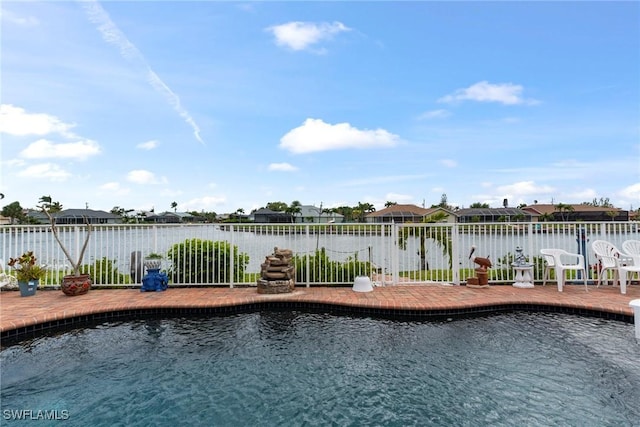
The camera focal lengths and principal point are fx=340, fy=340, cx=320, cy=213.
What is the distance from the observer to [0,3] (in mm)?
5711

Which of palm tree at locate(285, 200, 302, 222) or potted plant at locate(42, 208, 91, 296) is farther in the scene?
palm tree at locate(285, 200, 302, 222)

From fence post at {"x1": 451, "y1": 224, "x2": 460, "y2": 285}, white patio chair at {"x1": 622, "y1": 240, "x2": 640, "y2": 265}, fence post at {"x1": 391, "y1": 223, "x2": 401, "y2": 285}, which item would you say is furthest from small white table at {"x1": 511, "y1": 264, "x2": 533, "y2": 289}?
fence post at {"x1": 391, "y1": 223, "x2": 401, "y2": 285}

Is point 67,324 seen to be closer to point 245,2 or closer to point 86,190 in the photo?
point 245,2

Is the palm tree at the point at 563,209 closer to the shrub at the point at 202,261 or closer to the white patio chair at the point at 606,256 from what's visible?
the white patio chair at the point at 606,256

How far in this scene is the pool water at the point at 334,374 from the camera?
2713 mm

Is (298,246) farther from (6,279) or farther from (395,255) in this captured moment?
(6,279)

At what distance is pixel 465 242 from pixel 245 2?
7.34m

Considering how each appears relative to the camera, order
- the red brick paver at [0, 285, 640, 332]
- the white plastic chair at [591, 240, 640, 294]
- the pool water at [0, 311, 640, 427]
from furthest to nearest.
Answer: the white plastic chair at [591, 240, 640, 294], the red brick paver at [0, 285, 640, 332], the pool water at [0, 311, 640, 427]

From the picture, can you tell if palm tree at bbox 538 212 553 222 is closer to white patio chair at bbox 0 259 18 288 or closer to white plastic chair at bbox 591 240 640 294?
white plastic chair at bbox 591 240 640 294

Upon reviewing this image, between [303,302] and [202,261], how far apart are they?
7.81 ft

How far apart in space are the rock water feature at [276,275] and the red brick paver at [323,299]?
0.58 ft

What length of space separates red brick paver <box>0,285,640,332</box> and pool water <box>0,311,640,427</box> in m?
0.49

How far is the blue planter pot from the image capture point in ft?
19.5

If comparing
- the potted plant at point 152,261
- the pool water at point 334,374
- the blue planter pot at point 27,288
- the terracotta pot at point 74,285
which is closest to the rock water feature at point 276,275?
the pool water at point 334,374
